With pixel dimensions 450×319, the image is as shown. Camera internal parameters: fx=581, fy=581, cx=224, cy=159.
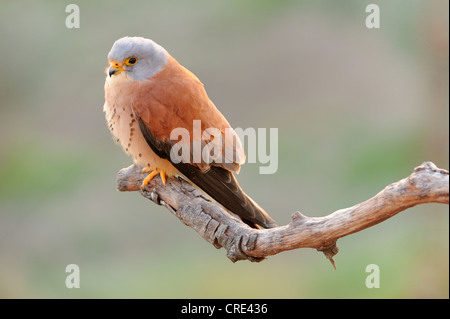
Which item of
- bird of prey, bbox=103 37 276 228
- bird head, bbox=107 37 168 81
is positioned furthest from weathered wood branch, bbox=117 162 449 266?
bird head, bbox=107 37 168 81

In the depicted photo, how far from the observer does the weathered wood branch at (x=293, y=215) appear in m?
1.78

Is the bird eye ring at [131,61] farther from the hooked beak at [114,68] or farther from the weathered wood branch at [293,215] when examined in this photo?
the weathered wood branch at [293,215]

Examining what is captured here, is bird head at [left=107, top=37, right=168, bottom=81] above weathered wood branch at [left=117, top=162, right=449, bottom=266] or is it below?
above

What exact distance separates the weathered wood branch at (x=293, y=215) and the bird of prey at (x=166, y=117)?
0.31ft

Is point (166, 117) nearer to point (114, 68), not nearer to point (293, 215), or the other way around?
point (114, 68)

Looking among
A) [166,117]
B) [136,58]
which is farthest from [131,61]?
[166,117]

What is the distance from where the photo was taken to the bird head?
253 centimetres

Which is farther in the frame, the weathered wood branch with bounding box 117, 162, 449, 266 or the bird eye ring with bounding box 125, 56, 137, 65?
the bird eye ring with bounding box 125, 56, 137, 65

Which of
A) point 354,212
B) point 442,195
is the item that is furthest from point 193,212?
point 442,195

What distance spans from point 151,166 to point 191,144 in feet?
0.93

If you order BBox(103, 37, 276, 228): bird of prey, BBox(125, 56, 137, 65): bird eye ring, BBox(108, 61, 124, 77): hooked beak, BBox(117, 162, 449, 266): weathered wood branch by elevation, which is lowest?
BBox(117, 162, 449, 266): weathered wood branch

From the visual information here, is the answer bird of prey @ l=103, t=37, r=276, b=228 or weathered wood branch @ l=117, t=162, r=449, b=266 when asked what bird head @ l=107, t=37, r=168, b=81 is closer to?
bird of prey @ l=103, t=37, r=276, b=228

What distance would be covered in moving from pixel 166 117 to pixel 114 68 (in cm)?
32

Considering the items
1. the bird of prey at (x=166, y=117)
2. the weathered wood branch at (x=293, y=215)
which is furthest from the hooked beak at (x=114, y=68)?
the weathered wood branch at (x=293, y=215)
